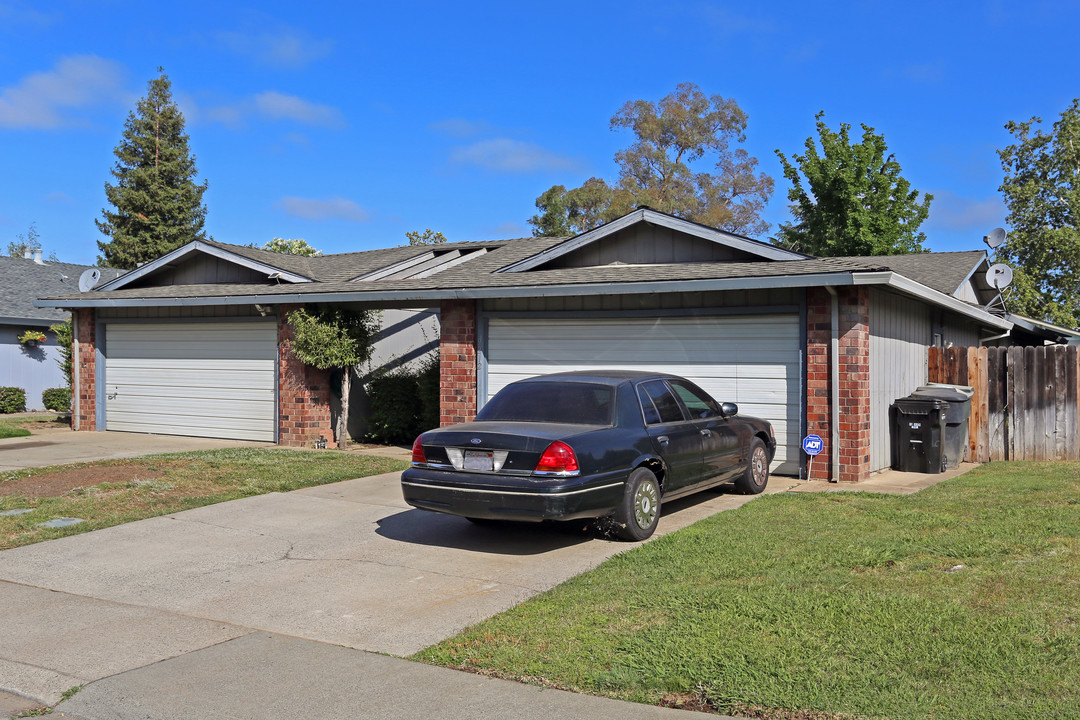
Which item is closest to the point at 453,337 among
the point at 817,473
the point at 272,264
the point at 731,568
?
the point at 272,264

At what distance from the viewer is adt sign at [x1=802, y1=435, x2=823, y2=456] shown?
11070 millimetres

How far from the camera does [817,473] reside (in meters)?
11.2

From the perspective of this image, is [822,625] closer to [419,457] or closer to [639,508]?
[639,508]

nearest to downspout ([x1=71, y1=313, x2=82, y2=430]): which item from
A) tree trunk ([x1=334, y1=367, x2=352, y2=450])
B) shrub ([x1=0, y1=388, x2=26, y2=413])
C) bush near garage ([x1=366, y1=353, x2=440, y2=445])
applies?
tree trunk ([x1=334, y1=367, x2=352, y2=450])

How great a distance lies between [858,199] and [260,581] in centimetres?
2911

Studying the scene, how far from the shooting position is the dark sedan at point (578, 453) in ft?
23.6

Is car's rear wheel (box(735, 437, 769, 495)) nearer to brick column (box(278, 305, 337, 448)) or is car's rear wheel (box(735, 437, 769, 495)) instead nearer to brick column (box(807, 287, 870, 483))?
brick column (box(807, 287, 870, 483))

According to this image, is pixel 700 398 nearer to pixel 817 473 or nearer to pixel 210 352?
pixel 817 473

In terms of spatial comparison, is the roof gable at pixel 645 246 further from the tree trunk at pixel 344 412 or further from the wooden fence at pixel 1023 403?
the wooden fence at pixel 1023 403

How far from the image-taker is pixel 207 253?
17609mm

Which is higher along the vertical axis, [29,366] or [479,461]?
[29,366]

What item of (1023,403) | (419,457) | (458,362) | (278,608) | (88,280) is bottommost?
(278,608)

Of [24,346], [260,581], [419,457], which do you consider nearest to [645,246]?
[419,457]

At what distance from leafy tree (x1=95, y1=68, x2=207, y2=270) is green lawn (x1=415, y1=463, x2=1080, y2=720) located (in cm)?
4462
